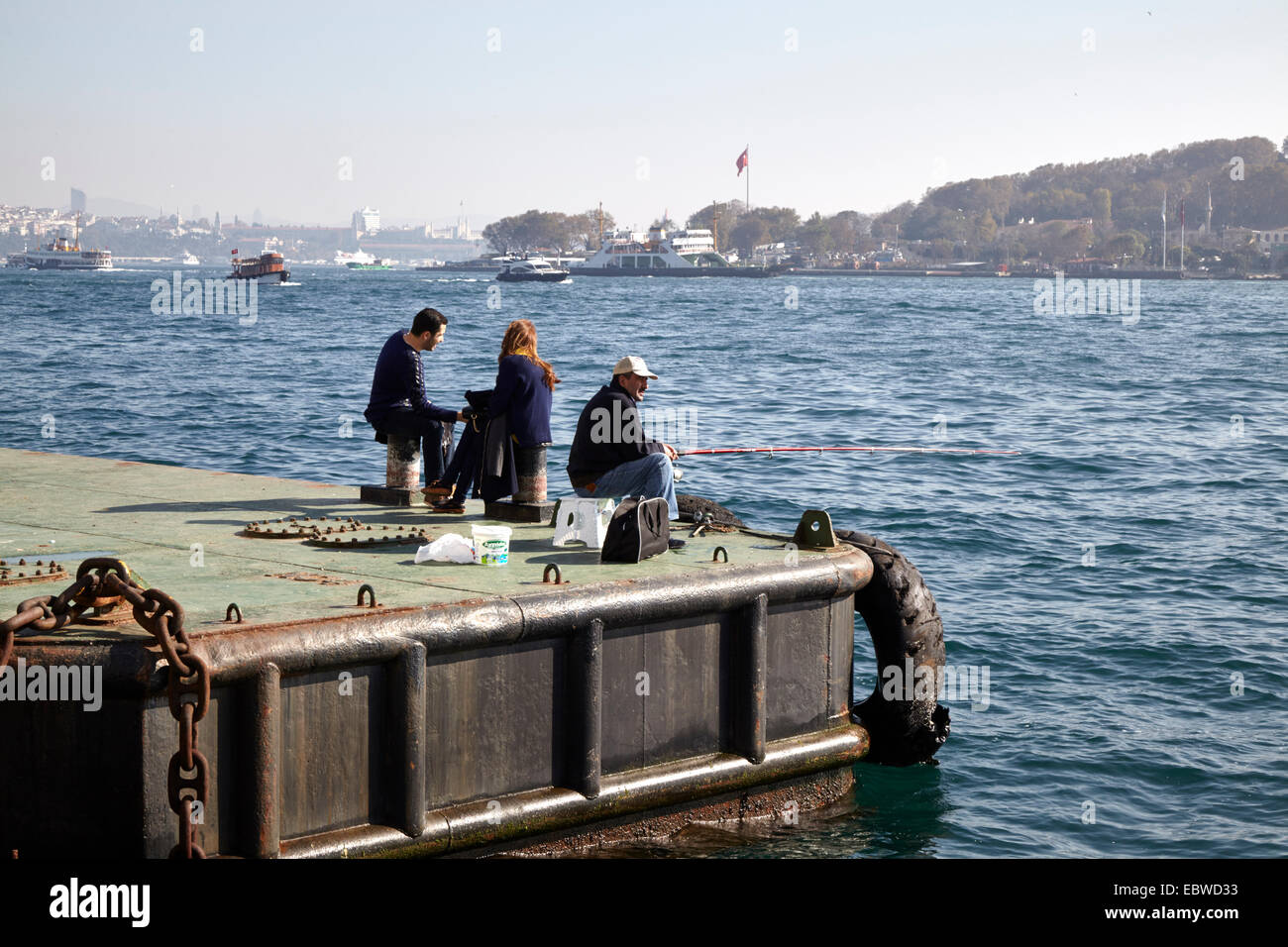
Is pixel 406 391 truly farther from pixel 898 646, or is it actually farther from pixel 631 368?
pixel 898 646

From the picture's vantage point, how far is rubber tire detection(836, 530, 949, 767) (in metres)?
9.92

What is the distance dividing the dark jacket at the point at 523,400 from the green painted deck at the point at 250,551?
2.28ft

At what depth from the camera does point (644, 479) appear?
1015cm

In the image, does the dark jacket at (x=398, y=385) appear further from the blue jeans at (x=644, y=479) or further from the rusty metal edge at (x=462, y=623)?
the rusty metal edge at (x=462, y=623)

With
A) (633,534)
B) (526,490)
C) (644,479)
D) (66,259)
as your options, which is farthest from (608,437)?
(66,259)

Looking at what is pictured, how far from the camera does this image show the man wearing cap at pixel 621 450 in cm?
1012

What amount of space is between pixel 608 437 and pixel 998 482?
47.2ft

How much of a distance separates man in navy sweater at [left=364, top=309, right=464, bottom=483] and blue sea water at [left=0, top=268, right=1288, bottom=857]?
4.03 meters

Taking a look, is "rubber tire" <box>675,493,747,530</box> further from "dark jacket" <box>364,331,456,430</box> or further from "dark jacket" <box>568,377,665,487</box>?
"dark jacket" <box>364,331,456,430</box>

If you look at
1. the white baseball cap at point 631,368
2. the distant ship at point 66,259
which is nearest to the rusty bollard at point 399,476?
the white baseball cap at point 631,368

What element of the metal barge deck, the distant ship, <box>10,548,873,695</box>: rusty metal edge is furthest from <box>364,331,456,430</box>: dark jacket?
the distant ship

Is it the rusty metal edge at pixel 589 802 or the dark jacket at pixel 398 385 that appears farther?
the dark jacket at pixel 398 385

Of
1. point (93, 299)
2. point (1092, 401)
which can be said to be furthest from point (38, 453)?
point (93, 299)
